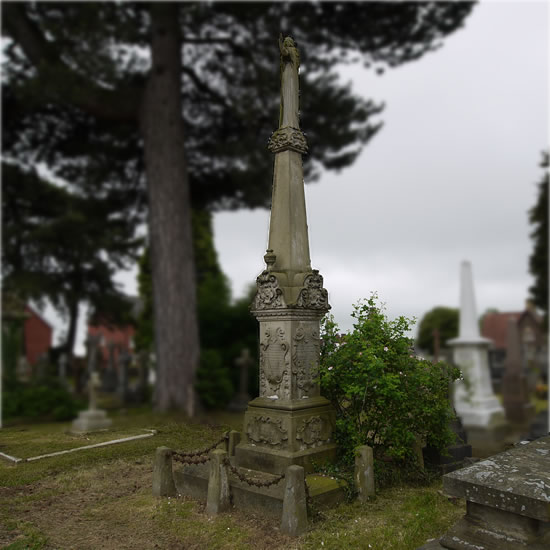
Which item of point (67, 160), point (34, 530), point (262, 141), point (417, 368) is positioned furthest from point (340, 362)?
point (67, 160)

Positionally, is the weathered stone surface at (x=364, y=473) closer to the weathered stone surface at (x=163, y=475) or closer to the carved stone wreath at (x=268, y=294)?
the carved stone wreath at (x=268, y=294)

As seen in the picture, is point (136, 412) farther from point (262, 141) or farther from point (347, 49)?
point (347, 49)

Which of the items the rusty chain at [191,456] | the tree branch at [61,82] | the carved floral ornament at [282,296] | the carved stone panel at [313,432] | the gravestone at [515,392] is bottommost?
the gravestone at [515,392]

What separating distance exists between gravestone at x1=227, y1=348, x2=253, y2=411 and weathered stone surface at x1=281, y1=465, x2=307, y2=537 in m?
10.0

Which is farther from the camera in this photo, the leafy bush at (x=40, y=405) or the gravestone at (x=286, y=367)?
the leafy bush at (x=40, y=405)

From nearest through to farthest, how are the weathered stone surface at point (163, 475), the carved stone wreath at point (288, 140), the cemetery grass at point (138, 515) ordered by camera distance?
the cemetery grass at point (138, 515) < the weathered stone surface at point (163, 475) < the carved stone wreath at point (288, 140)

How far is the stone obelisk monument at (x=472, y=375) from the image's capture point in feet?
47.6

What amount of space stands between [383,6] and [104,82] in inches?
313

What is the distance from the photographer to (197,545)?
15.0ft

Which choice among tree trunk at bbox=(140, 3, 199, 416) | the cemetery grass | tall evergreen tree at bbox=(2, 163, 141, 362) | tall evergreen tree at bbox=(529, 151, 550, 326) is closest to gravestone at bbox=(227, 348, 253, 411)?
tree trunk at bbox=(140, 3, 199, 416)

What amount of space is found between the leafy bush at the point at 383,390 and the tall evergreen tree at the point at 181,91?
638 centimetres

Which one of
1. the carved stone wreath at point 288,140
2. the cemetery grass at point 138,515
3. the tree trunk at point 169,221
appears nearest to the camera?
the cemetery grass at point 138,515

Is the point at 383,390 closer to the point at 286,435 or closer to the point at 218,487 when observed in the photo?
the point at 286,435

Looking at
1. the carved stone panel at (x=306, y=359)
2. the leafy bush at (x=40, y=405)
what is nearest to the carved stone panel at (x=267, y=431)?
the carved stone panel at (x=306, y=359)
